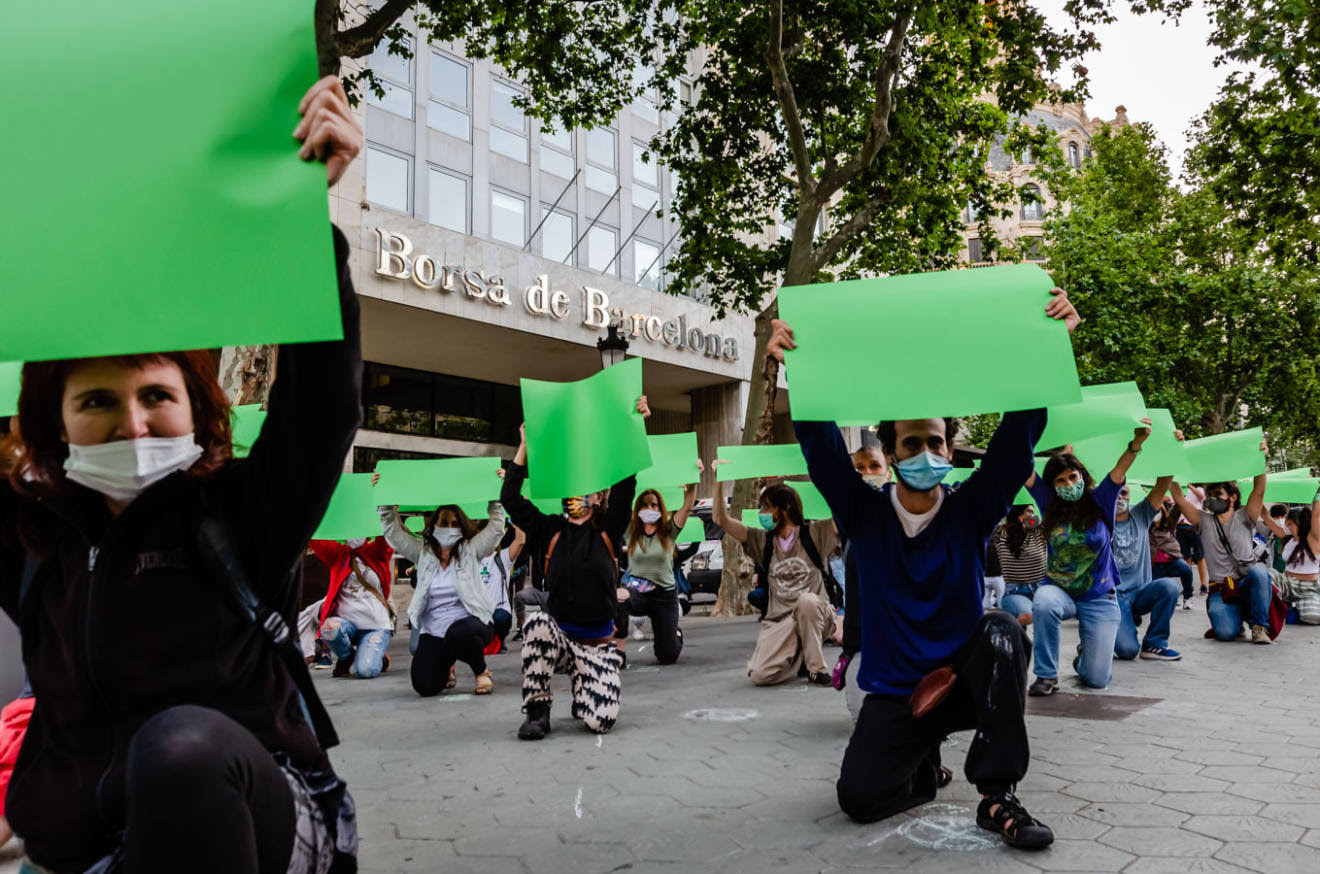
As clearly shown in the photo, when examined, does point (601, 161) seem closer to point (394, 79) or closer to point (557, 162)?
point (557, 162)

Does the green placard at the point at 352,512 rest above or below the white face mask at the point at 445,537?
above

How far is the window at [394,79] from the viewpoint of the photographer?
795 inches

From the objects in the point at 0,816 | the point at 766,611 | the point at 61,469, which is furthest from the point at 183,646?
the point at 766,611

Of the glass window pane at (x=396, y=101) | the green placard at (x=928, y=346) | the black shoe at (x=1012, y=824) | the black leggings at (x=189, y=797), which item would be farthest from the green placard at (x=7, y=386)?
the glass window pane at (x=396, y=101)

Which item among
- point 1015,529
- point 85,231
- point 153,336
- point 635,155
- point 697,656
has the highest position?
point 635,155

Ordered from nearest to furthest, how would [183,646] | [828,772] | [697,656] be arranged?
1. [183,646]
2. [828,772]
3. [697,656]

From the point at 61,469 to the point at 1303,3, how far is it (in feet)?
35.3

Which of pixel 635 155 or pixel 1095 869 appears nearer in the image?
pixel 1095 869

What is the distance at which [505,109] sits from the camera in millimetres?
22922

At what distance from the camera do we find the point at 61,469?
1845 millimetres

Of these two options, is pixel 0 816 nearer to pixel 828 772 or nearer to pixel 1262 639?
pixel 828 772

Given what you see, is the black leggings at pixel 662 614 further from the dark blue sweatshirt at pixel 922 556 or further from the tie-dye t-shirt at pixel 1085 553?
the dark blue sweatshirt at pixel 922 556

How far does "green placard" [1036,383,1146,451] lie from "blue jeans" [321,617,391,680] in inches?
255

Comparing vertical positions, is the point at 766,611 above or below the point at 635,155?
below
